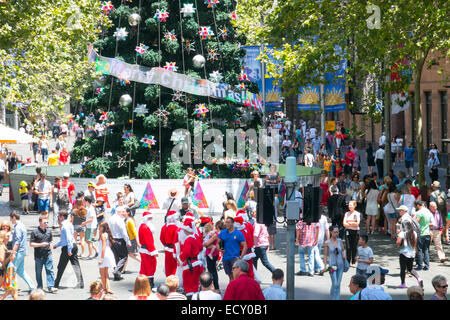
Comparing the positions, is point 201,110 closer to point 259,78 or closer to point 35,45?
point 35,45

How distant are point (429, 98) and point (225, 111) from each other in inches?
715

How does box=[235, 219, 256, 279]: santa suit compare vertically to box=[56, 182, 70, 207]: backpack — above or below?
below

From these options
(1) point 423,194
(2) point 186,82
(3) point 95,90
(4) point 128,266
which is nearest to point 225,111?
(2) point 186,82

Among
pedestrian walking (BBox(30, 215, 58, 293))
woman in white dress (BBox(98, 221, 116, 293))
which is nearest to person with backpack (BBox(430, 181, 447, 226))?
woman in white dress (BBox(98, 221, 116, 293))

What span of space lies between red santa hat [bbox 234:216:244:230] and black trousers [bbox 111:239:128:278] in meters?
2.44

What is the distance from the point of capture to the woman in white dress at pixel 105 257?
47.8ft

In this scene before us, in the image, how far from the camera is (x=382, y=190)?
73.4 feet

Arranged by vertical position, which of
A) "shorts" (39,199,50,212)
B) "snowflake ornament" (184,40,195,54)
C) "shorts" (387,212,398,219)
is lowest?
"shorts" (387,212,398,219)

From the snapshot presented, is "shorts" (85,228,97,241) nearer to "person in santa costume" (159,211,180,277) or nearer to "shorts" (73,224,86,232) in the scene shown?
"shorts" (73,224,86,232)

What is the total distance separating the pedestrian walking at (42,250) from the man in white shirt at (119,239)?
1.19m

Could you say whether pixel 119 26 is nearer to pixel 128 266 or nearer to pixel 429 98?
pixel 128 266

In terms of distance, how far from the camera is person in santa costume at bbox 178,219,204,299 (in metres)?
13.9

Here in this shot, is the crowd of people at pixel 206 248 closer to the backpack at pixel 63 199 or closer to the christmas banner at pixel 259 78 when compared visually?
the backpack at pixel 63 199

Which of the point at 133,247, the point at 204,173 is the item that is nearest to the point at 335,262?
the point at 133,247
